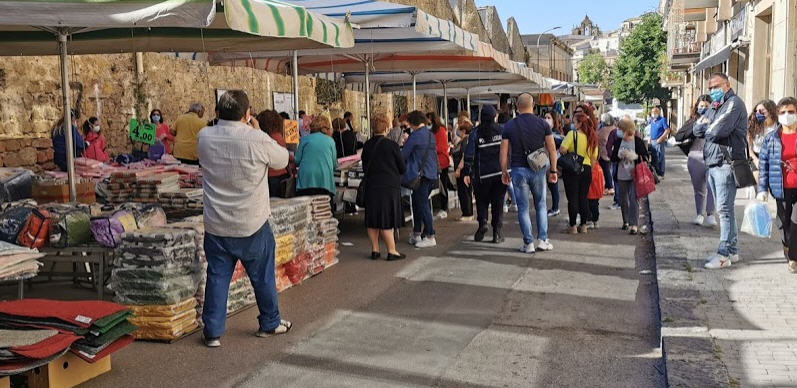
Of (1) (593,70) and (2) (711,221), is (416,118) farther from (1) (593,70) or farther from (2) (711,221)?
(1) (593,70)

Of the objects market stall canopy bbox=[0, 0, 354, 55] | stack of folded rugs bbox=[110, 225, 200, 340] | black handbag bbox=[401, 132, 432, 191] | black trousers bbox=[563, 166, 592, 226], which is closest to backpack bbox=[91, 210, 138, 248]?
stack of folded rugs bbox=[110, 225, 200, 340]

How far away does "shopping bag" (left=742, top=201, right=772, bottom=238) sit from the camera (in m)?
8.07

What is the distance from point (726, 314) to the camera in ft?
21.1

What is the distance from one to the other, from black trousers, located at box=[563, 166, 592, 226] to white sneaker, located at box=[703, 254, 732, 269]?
2744 millimetres

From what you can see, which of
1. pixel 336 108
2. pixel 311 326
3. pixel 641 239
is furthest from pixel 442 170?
pixel 336 108

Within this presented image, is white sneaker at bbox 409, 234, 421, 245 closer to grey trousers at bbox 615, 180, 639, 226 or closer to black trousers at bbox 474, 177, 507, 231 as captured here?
black trousers at bbox 474, 177, 507, 231

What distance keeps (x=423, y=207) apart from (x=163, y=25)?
488 cm

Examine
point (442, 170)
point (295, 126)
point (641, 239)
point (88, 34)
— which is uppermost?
point (88, 34)

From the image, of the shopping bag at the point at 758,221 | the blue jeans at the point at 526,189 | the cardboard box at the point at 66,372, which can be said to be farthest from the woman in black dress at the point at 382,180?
the cardboard box at the point at 66,372

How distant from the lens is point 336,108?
26.3 metres

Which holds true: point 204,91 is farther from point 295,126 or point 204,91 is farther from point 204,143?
point 204,143

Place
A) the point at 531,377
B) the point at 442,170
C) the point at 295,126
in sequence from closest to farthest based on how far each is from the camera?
the point at 531,377
the point at 295,126
the point at 442,170

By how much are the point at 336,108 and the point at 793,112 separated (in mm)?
19646

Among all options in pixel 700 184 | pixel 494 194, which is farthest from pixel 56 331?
pixel 700 184
